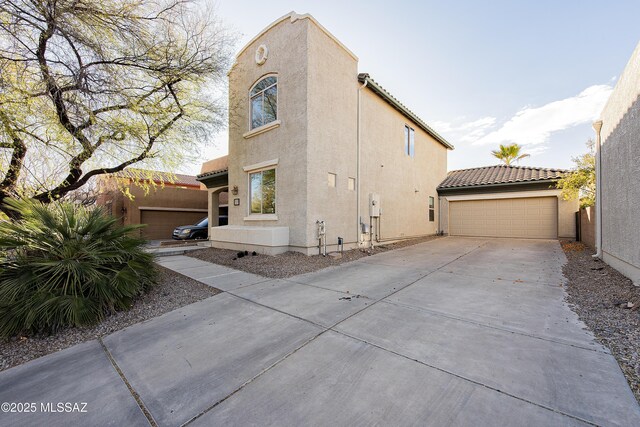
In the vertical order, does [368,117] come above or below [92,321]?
above

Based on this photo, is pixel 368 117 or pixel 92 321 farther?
pixel 368 117

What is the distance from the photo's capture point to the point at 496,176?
51.1 ft

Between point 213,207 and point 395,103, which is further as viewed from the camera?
point 213,207

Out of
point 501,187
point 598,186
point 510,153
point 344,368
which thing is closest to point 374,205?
point 598,186

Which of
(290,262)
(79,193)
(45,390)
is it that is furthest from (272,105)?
(79,193)

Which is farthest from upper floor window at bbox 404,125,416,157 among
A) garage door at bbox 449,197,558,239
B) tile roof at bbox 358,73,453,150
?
garage door at bbox 449,197,558,239

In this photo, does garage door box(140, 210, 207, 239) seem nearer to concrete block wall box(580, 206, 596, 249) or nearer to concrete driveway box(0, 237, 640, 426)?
concrete driveway box(0, 237, 640, 426)

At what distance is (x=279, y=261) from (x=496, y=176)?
1458 cm

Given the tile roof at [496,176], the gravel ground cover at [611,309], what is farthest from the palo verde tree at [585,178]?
the gravel ground cover at [611,309]

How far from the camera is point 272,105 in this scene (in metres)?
9.78

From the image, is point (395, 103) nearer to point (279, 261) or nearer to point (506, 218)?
point (506, 218)

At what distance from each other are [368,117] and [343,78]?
6.55 ft

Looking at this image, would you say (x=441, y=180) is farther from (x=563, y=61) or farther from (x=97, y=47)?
(x=97, y=47)

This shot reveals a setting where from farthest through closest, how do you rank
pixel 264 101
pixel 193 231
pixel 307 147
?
pixel 193 231 → pixel 264 101 → pixel 307 147
